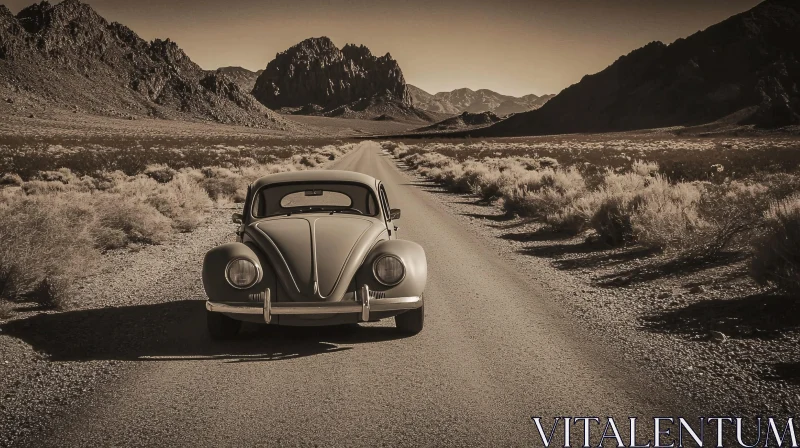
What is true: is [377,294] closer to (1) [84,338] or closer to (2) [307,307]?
(2) [307,307]

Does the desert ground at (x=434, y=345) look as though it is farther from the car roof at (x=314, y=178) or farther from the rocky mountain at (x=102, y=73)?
the rocky mountain at (x=102, y=73)

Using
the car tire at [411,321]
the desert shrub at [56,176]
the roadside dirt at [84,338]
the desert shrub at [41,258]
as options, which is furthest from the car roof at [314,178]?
the desert shrub at [56,176]

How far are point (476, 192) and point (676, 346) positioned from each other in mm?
17540

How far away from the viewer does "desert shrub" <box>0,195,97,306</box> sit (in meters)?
7.37

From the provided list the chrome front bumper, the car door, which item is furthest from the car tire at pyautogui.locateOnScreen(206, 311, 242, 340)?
the car door

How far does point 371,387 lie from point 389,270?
120 cm

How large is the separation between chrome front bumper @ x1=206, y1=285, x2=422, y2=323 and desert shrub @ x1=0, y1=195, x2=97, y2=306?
9.87 feet

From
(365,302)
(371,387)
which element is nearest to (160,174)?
(365,302)

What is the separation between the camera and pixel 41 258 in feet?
26.7

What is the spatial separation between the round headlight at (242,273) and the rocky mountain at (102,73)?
5273 inches

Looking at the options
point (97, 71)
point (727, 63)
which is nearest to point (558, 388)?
point (727, 63)

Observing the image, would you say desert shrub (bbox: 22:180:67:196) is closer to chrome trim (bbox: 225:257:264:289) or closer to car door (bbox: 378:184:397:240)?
car door (bbox: 378:184:397:240)

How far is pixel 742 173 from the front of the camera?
79.9 feet

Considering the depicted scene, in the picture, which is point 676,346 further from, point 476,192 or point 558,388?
point 476,192
